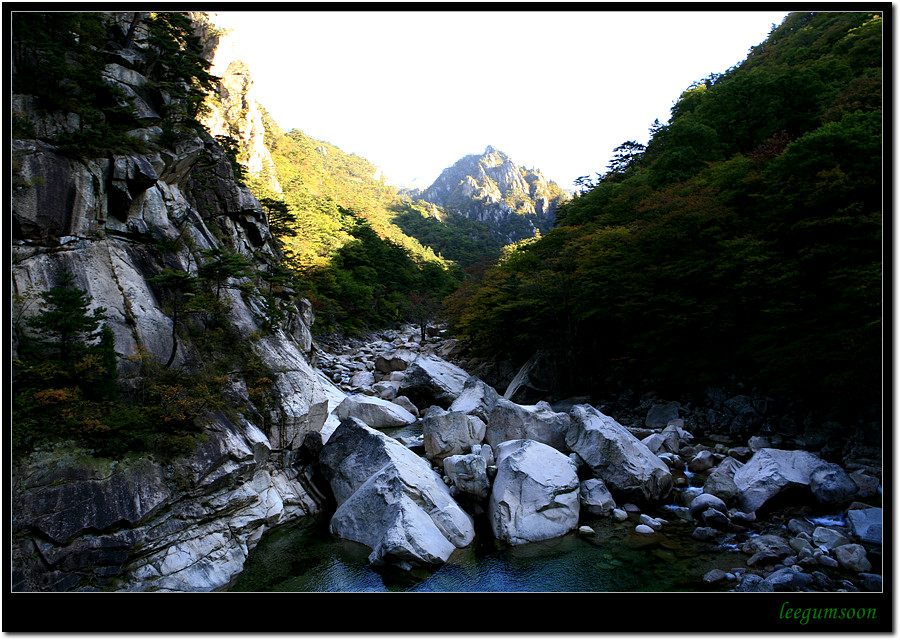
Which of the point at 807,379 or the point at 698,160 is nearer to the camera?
the point at 807,379

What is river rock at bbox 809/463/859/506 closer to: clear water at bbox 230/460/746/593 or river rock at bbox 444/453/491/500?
clear water at bbox 230/460/746/593

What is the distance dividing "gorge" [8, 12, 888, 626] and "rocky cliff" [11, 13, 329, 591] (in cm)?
4

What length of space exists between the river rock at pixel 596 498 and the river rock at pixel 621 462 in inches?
14.3

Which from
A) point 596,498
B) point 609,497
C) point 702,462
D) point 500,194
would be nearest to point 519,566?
point 596,498

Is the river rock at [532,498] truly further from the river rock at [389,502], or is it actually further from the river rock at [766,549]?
the river rock at [766,549]

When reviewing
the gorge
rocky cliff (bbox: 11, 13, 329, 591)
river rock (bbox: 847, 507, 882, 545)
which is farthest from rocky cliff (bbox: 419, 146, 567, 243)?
river rock (bbox: 847, 507, 882, 545)

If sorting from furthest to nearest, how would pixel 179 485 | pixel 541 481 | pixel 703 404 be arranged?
pixel 703 404 → pixel 541 481 → pixel 179 485

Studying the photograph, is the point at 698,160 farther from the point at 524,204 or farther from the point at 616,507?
the point at 524,204

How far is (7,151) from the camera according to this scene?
4.20 meters

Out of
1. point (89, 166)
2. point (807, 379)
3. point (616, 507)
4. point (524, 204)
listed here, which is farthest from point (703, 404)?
point (524, 204)

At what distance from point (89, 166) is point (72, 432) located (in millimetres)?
6152

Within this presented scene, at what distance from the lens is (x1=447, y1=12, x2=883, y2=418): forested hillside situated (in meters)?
10.4

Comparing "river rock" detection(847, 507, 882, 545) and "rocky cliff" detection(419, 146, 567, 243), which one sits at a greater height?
"rocky cliff" detection(419, 146, 567, 243)

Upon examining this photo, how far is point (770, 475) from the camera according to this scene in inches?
343
